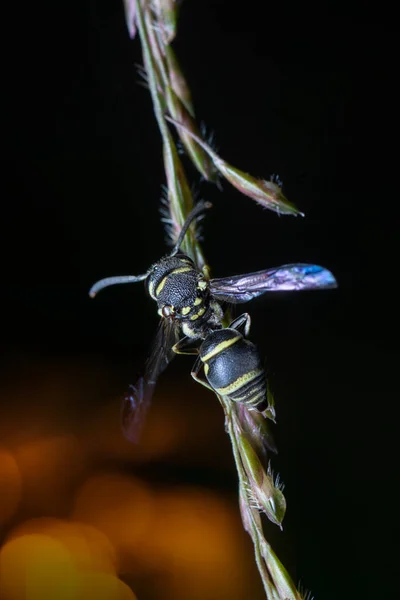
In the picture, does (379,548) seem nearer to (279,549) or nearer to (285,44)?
(279,549)

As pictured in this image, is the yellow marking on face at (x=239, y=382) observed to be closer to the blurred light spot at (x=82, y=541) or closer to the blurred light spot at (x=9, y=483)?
the blurred light spot at (x=82, y=541)

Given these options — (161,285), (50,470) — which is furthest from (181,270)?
(50,470)

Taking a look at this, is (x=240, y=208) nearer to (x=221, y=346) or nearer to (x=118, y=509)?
(x=118, y=509)

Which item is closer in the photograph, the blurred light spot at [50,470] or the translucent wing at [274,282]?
the translucent wing at [274,282]

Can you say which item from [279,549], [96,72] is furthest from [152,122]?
[279,549]

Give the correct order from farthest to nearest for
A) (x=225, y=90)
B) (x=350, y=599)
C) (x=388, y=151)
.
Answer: (x=225, y=90) → (x=388, y=151) → (x=350, y=599)

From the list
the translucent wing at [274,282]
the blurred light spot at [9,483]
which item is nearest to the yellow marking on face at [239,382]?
the translucent wing at [274,282]
